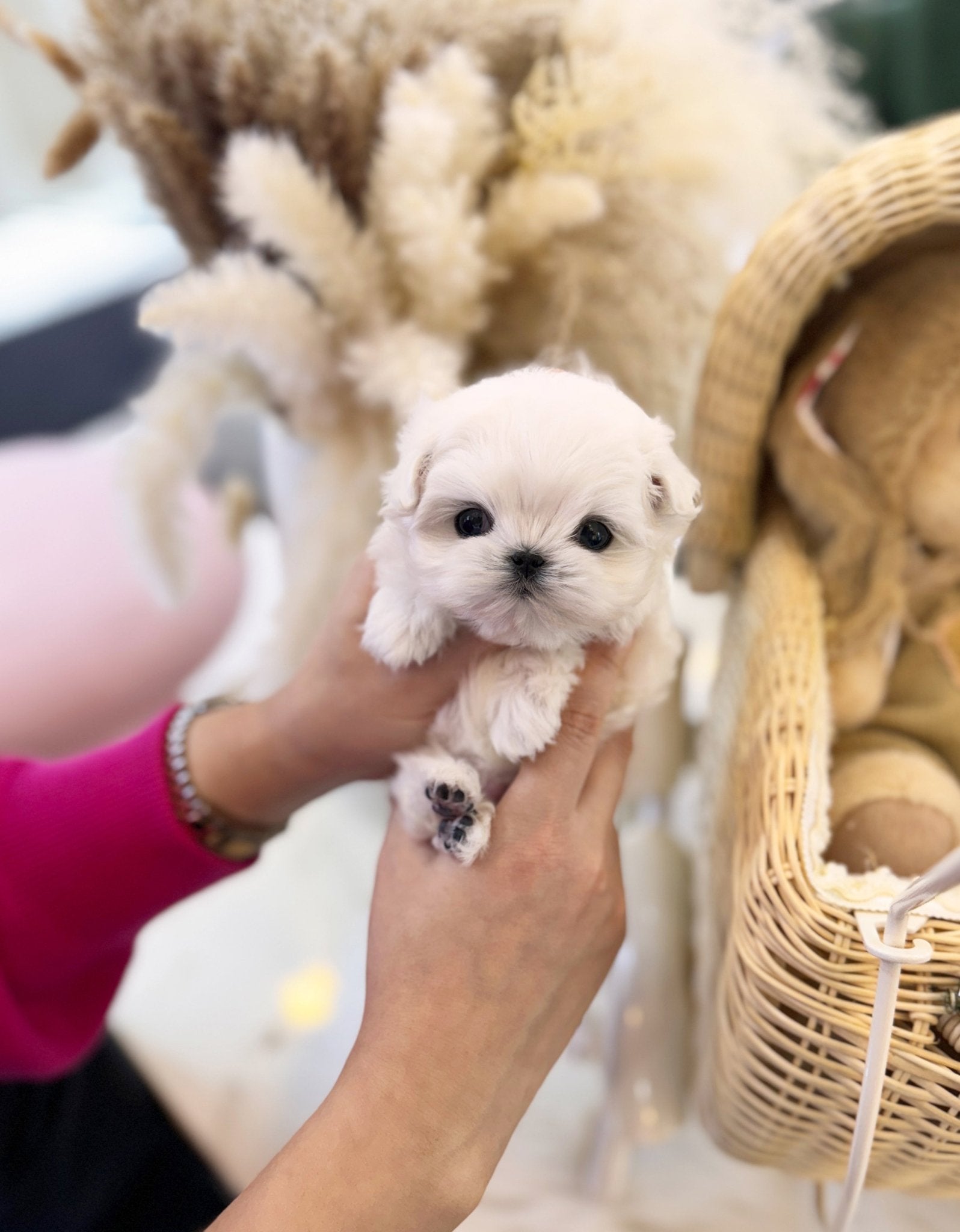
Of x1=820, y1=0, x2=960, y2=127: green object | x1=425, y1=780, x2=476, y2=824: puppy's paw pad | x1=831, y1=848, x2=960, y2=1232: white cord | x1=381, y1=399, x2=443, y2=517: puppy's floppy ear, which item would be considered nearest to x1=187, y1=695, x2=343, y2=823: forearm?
x1=425, y1=780, x2=476, y2=824: puppy's paw pad

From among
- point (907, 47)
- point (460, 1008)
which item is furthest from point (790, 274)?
point (907, 47)

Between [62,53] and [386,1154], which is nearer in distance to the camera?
[386,1154]

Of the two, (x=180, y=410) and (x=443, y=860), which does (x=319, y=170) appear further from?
(x=443, y=860)

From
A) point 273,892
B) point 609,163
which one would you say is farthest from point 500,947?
point 273,892

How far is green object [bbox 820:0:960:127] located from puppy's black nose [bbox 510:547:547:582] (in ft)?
4.19

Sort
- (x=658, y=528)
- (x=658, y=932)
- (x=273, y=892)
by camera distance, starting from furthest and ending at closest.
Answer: (x=273, y=892), (x=658, y=932), (x=658, y=528)

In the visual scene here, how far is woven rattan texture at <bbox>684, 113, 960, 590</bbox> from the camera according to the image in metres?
0.65

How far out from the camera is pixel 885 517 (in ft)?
2.57

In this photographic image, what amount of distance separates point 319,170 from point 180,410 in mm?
238

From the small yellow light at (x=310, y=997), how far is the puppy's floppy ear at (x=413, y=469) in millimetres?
796

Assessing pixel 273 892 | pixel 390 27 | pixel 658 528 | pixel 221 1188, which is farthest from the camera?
pixel 273 892

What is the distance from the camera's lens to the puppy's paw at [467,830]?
545 mm

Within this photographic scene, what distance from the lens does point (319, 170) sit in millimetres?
715

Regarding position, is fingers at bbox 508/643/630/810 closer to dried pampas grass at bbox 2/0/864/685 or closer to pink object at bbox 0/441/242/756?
dried pampas grass at bbox 2/0/864/685
